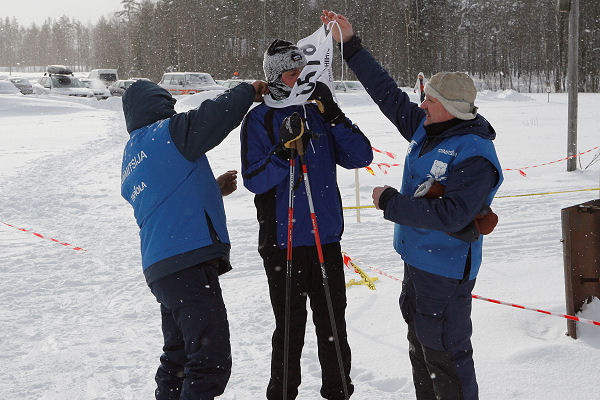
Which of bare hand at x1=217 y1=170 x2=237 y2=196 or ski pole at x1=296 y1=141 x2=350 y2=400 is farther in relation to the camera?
bare hand at x1=217 y1=170 x2=237 y2=196

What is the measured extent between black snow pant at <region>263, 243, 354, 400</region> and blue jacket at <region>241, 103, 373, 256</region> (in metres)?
0.08

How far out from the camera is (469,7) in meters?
72.8

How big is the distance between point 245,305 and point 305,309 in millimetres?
1655

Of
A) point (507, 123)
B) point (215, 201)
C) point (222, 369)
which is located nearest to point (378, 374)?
point (222, 369)

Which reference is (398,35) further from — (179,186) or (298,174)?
(179,186)

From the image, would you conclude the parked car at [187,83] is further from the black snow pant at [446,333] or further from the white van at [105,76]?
the black snow pant at [446,333]

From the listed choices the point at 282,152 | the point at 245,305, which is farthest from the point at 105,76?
the point at 282,152

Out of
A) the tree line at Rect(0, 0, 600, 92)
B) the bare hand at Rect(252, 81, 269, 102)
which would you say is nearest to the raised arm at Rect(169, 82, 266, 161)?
the bare hand at Rect(252, 81, 269, 102)

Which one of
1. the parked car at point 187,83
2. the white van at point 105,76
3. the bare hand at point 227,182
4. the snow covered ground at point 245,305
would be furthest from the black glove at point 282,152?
the white van at point 105,76

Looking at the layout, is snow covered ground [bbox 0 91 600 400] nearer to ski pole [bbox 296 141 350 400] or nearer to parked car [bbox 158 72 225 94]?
ski pole [bbox 296 141 350 400]

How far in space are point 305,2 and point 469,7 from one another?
101ft

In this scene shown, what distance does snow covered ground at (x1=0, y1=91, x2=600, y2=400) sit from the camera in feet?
10.7

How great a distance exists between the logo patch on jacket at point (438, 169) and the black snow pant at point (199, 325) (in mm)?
1114

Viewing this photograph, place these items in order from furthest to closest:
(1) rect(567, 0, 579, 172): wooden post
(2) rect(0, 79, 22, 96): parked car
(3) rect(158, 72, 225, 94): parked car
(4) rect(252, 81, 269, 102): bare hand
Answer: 1. (2) rect(0, 79, 22, 96): parked car
2. (3) rect(158, 72, 225, 94): parked car
3. (1) rect(567, 0, 579, 172): wooden post
4. (4) rect(252, 81, 269, 102): bare hand
